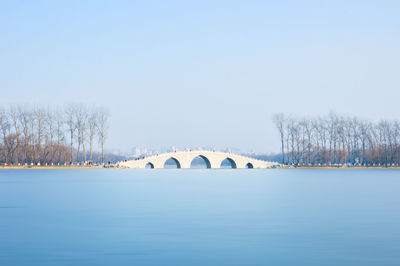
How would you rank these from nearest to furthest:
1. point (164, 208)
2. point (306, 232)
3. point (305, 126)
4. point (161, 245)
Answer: point (161, 245) → point (306, 232) → point (164, 208) → point (305, 126)

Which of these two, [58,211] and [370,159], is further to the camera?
[370,159]

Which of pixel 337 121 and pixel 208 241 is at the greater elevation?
pixel 337 121

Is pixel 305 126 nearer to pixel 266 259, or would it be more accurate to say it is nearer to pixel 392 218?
pixel 392 218

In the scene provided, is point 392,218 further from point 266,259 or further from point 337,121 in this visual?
point 337,121

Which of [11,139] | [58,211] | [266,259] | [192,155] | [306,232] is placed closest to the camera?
[266,259]

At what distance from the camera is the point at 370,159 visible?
93688mm

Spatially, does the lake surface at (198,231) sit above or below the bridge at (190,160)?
below

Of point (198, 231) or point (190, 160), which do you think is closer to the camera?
point (198, 231)

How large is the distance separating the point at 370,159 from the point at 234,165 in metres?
26.0

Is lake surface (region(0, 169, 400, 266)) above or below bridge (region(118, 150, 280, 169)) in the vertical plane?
below

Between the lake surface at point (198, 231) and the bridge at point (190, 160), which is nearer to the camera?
the lake surface at point (198, 231)

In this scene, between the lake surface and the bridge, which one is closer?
the lake surface

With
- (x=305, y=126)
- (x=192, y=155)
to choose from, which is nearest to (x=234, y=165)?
(x=192, y=155)

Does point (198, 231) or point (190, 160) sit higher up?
point (190, 160)
